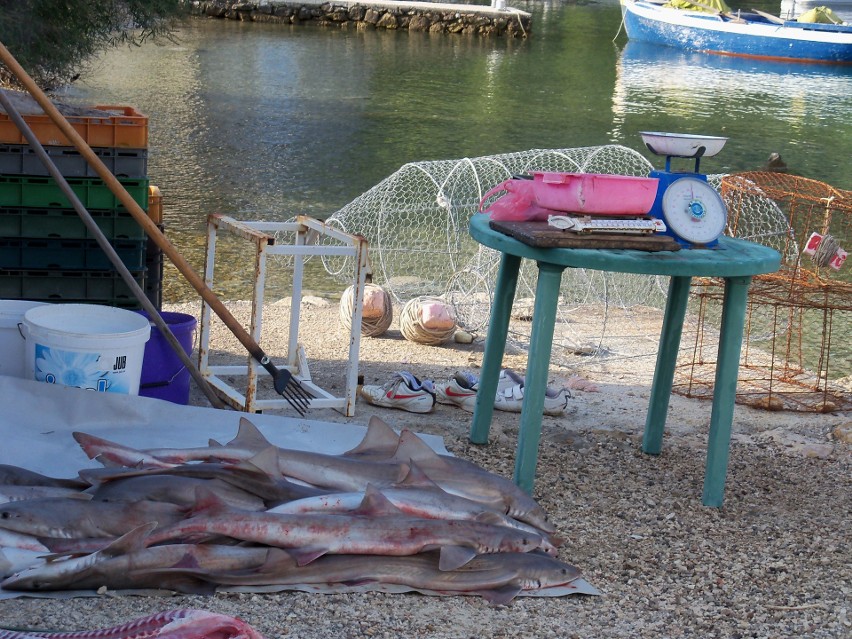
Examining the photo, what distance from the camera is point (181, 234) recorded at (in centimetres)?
1061

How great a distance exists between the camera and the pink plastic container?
440 centimetres

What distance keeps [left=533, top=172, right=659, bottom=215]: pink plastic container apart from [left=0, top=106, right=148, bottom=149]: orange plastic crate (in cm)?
219

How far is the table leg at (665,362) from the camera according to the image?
514cm

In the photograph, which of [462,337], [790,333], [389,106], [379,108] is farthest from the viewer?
[389,106]

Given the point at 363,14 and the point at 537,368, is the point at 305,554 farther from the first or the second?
the point at 363,14

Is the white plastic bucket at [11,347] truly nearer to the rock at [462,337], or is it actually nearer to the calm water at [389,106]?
the rock at [462,337]

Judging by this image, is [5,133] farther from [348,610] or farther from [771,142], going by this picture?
[771,142]

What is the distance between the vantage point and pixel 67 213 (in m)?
5.35

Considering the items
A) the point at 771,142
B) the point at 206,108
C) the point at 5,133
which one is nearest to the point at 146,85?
the point at 206,108

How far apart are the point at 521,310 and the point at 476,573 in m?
5.00

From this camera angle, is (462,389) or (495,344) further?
(462,389)

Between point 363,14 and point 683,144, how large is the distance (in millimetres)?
34572

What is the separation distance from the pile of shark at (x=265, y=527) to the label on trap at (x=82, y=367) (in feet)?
1.92

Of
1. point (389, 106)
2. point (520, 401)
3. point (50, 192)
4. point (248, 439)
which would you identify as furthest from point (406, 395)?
point (389, 106)
